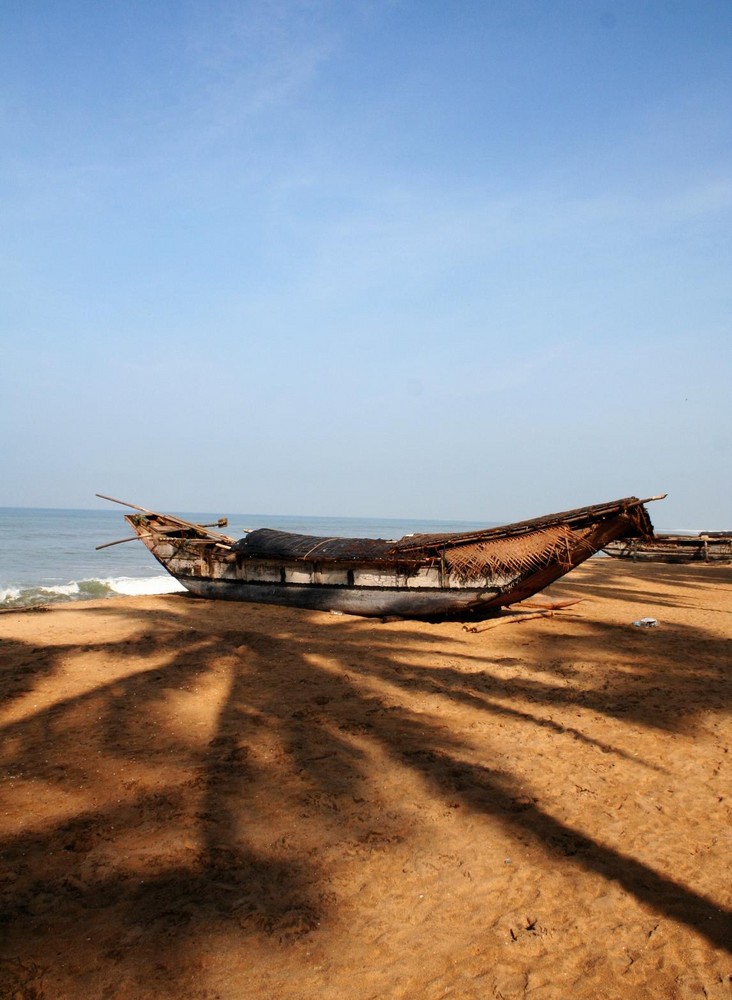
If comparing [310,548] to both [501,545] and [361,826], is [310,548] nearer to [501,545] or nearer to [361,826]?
[501,545]

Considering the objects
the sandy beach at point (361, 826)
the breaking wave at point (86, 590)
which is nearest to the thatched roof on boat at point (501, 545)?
the sandy beach at point (361, 826)

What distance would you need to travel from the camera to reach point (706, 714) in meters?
7.04

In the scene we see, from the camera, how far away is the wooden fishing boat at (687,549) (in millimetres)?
27209

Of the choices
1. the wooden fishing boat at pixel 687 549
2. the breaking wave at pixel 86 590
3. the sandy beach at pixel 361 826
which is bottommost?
the sandy beach at pixel 361 826

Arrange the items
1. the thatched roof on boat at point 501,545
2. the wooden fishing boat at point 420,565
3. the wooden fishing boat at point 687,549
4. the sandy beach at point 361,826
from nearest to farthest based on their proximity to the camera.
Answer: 1. the sandy beach at point 361,826
2. the thatched roof on boat at point 501,545
3. the wooden fishing boat at point 420,565
4. the wooden fishing boat at point 687,549

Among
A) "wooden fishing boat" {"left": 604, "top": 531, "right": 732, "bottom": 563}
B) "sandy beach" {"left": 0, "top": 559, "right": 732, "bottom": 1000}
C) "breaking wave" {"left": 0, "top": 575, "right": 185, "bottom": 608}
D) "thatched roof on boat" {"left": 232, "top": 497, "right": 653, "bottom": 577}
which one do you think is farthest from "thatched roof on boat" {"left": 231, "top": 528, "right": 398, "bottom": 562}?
"wooden fishing boat" {"left": 604, "top": 531, "right": 732, "bottom": 563}

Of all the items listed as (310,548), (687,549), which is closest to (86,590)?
(310,548)

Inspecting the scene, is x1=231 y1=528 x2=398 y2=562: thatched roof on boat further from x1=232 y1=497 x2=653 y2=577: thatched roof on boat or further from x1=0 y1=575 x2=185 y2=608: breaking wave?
x1=0 y1=575 x2=185 y2=608: breaking wave

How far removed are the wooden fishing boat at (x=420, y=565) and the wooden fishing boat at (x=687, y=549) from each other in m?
15.4

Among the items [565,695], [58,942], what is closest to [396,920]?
[58,942]

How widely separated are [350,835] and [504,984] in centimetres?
168

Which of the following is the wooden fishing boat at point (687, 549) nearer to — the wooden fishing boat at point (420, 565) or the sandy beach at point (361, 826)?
the wooden fishing boat at point (420, 565)

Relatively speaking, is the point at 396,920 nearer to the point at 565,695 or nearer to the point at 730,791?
the point at 730,791

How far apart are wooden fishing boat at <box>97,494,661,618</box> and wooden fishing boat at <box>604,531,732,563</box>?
15357 mm
